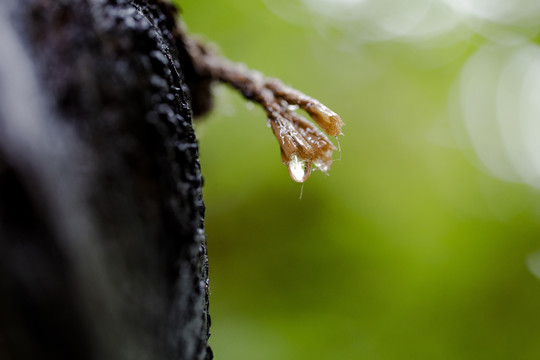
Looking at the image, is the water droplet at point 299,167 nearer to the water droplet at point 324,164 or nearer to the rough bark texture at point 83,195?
the water droplet at point 324,164

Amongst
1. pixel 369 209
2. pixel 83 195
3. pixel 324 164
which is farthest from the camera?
pixel 369 209

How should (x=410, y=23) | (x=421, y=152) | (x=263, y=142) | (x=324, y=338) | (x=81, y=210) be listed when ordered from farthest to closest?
(x=410, y=23), (x=421, y=152), (x=263, y=142), (x=324, y=338), (x=81, y=210)

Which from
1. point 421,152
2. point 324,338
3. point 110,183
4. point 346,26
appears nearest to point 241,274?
point 324,338

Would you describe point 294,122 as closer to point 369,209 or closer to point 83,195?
point 83,195

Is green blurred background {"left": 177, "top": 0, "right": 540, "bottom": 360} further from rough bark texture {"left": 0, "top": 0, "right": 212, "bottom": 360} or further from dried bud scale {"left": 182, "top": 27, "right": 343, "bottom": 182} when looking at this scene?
rough bark texture {"left": 0, "top": 0, "right": 212, "bottom": 360}

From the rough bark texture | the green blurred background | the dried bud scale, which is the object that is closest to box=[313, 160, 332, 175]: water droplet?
the dried bud scale

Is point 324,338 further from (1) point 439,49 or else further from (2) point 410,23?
(2) point 410,23

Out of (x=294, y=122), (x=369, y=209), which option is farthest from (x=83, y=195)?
(x=369, y=209)
